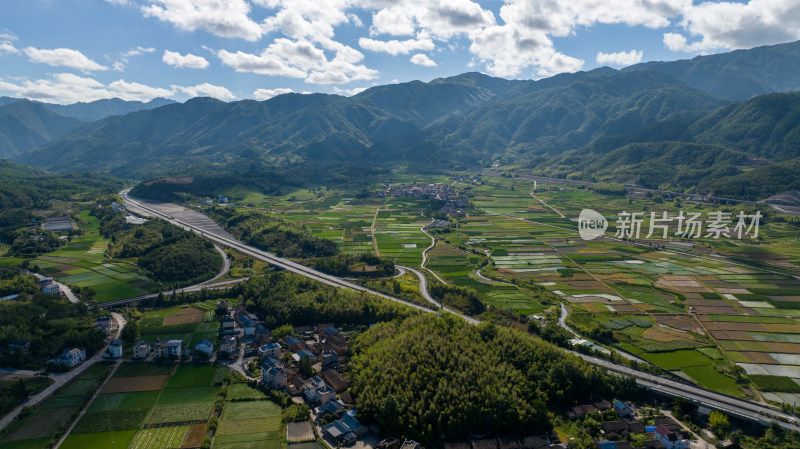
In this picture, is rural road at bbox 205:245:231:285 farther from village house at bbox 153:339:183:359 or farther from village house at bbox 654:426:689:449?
village house at bbox 654:426:689:449

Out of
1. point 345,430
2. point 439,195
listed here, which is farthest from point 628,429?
point 439,195

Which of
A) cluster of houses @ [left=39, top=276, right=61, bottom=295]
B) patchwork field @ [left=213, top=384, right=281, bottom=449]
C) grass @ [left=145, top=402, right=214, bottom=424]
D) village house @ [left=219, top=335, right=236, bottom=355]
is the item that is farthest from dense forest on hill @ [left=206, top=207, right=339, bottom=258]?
grass @ [left=145, top=402, right=214, bottom=424]

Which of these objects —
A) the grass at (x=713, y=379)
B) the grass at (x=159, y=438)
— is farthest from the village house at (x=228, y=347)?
the grass at (x=713, y=379)

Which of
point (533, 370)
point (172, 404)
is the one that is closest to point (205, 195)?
Result: point (172, 404)

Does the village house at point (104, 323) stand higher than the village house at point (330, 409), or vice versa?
the village house at point (104, 323)

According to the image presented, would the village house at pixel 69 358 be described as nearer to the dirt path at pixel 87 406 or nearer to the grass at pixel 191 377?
the dirt path at pixel 87 406
